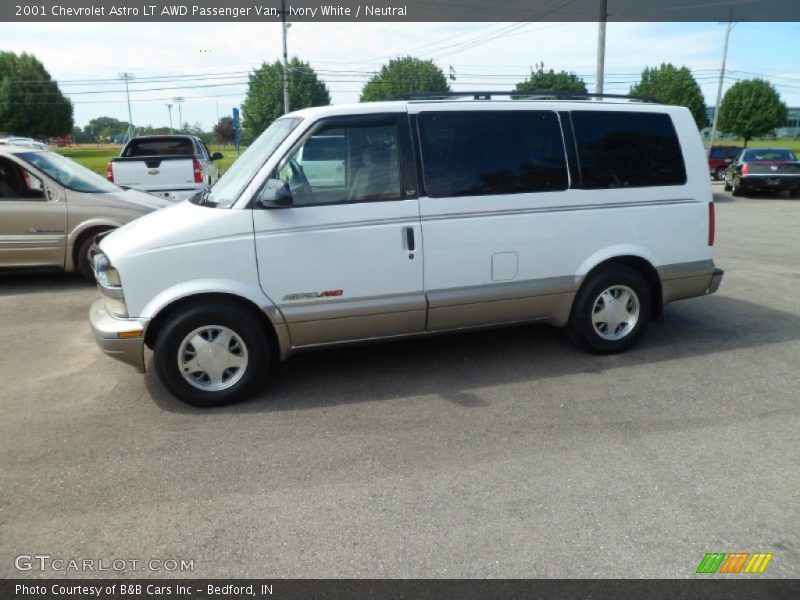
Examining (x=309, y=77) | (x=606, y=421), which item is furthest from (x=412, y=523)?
(x=309, y=77)

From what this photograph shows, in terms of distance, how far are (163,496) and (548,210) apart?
3.49 meters

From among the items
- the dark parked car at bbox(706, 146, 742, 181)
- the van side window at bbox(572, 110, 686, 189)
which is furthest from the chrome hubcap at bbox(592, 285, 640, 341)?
the dark parked car at bbox(706, 146, 742, 181)

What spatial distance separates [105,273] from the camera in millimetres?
4516

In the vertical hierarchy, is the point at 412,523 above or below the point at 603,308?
below

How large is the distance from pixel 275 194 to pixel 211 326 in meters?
1.04

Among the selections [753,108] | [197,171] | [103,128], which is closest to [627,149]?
[197,171]

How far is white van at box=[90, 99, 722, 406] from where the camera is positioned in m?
4.48

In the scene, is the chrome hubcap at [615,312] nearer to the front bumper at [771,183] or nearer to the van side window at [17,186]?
the van side window at [17,186]

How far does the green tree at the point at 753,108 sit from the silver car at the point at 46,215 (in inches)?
2569

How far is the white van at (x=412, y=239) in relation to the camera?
4.48 metres

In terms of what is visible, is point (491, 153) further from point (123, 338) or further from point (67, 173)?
point (67, 173)

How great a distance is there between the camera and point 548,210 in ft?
16.9
